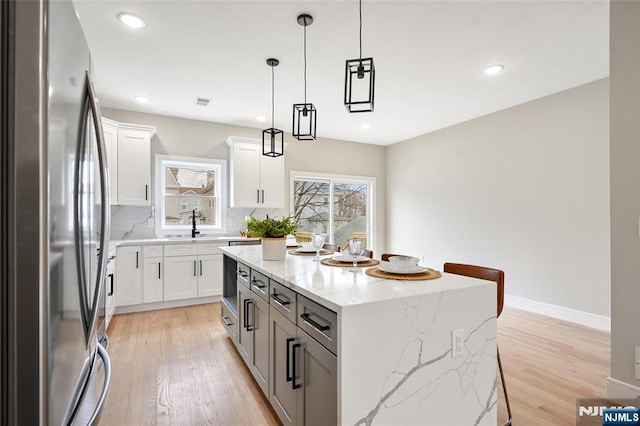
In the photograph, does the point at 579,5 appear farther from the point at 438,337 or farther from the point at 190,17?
the point at 190,17

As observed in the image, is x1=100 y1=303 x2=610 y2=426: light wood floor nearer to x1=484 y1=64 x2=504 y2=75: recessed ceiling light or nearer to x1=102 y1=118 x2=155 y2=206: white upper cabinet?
x1=102 y1=118 x2=155 y2=206: white upper cabinet

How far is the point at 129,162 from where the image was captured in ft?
14.2

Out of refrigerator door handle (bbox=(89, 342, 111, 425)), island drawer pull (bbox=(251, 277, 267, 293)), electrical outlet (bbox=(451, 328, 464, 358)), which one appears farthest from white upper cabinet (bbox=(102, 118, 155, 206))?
electrical outlet (bbox=(451, 328, 464, 358))

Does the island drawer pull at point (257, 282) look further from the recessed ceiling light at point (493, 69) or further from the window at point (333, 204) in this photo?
the window at point (333, 204)

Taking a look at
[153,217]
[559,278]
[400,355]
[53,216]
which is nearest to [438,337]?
[400,355]

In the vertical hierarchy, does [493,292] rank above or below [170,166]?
below

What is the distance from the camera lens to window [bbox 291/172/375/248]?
6133mm

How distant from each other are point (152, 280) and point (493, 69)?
464cm

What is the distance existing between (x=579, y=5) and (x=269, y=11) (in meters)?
2.26

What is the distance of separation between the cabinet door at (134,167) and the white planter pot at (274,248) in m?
2.96

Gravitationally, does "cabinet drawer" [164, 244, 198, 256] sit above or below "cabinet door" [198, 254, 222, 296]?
above

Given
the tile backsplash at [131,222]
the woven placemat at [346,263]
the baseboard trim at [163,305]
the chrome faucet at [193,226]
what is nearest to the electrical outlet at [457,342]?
the woven placemat at [346,263]

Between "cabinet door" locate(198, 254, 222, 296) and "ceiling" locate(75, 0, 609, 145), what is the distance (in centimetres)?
209

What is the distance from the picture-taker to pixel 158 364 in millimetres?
2713
